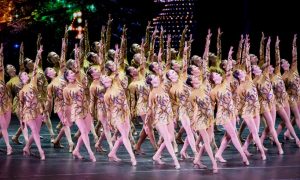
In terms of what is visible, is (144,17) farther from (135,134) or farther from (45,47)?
(135,134)

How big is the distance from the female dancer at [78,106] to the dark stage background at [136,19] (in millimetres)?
6822

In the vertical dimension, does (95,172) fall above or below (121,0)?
below

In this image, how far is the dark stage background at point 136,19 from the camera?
18.3 meters

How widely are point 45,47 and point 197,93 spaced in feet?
32.3

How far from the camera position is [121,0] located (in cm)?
2014

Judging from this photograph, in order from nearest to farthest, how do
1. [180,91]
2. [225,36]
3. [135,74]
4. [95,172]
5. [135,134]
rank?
[95,172]
[180,91]
[135,74]
[135,134]
[225,36]

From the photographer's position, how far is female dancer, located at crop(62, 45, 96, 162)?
11.5 m

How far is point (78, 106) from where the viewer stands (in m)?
11.6

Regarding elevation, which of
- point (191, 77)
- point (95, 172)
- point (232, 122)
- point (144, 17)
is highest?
point (144, 17)

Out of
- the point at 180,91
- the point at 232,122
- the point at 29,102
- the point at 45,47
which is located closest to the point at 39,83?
the point at 29,102

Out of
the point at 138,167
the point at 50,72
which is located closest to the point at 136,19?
the point at 50,72

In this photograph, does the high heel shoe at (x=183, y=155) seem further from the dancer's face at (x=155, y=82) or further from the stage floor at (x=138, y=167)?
the dancer's face at (x=155, y=82)

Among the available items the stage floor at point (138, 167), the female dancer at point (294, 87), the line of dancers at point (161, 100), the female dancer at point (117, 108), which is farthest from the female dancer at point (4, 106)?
the female dancer at point (294, 87)

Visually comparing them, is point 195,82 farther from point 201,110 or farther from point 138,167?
point 138,167
